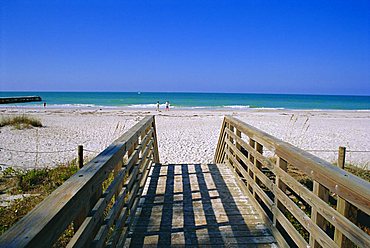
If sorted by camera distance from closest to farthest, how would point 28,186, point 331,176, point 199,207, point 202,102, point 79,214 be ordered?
point 79,214
point 331,176
point 199,207
point 28,186
point 202,102

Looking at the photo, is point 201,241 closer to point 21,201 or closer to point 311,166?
point 311,166

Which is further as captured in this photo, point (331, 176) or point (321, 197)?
point (321, 197)

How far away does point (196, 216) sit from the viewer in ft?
11.0

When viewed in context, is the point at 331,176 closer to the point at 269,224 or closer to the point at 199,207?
the point at 269,224

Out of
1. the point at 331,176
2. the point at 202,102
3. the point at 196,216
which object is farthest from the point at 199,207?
the point at 202,102

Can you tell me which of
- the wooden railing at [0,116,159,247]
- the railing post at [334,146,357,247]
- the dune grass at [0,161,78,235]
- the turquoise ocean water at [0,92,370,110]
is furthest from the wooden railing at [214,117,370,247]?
the turquoise ocean water at [0,92,370,110]

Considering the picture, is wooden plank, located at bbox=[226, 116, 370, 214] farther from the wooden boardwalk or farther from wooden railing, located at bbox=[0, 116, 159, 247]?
wooden railing, located at bbox=[0, 116, 159, 247]

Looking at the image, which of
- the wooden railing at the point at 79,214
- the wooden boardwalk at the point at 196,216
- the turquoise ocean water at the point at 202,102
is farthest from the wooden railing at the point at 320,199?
the turquoise ocean water at the point at 202,102

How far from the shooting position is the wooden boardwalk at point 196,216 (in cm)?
279

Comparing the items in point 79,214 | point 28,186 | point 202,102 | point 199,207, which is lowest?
point 28,186

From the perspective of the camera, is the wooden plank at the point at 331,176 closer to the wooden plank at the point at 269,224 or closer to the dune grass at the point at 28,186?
the wooden plank at the point at 269,224

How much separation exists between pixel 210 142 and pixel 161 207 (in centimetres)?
846

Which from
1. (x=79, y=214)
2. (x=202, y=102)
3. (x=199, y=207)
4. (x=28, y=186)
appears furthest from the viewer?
(x=202, y=102)

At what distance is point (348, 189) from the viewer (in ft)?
5.13
